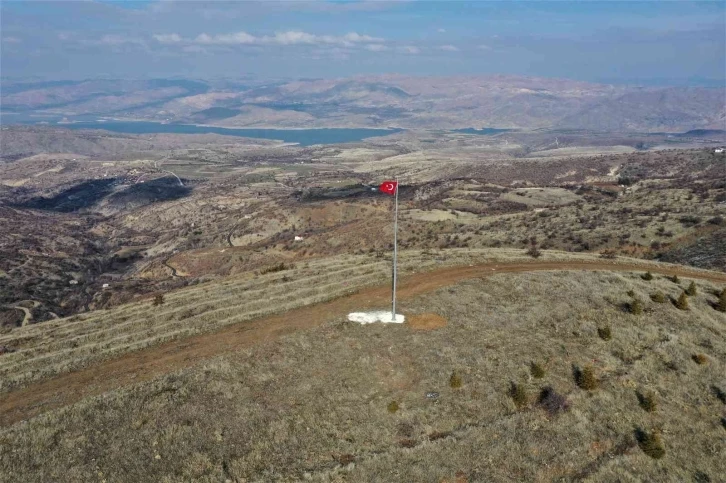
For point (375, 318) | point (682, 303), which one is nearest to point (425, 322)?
point (375, 318)

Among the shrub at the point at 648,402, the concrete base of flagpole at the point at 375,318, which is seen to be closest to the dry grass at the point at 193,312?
the concrete base of flagpole at the point at 375,318

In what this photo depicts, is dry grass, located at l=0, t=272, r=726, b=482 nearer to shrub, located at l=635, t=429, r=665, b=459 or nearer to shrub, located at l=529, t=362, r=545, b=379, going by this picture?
shrub, located at l=635, t=429, r=665, b=459

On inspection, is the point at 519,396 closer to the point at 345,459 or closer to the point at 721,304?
the point at 345,459

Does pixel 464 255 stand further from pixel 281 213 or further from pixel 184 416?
pixel 281 213

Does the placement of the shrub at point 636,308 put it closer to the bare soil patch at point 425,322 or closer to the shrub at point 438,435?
the bare soil patch at point 425,322

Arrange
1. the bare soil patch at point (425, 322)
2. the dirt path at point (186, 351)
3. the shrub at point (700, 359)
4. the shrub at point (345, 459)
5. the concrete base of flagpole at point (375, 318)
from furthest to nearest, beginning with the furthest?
the concrete base of flagpole at point (375, 318)
the bare soil patch at point (425, 322)
the shrub at point (700, 359)
the dirt path at point (186, 351)
the shrub at point (345, 459)

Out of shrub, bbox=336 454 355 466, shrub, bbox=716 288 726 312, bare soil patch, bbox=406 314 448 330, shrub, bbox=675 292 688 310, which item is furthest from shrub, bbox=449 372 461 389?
shrub, bbox=716 288 726 312

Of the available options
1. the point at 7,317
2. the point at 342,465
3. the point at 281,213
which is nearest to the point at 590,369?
the point at 342,465
